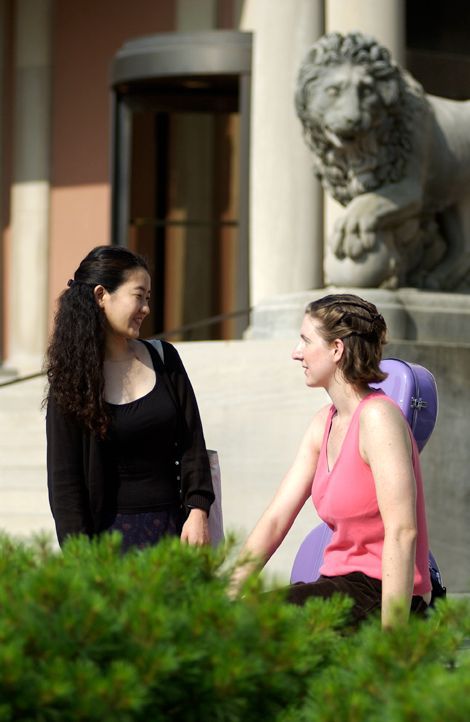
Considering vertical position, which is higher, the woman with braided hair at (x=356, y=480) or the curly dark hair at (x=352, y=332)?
the curly dark hair at (x=352, y=332)

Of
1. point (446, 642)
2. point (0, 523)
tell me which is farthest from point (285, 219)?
point (446, 642)

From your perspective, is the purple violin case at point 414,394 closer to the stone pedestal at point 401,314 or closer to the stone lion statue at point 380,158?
the stone pedestal at point 401,314

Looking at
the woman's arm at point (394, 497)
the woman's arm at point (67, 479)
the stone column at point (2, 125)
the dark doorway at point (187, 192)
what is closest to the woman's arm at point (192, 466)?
the woman's arm at point (67, 479)

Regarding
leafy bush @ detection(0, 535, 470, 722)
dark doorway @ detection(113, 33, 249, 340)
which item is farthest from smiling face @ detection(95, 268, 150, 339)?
dark doorway @ detection(113, 33, 249, 340)

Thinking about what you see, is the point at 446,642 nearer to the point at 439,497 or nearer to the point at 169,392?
the point at 169,392

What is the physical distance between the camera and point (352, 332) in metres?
4.38

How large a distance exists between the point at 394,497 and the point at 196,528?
30.0 inches

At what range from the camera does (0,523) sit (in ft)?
A: 29.2

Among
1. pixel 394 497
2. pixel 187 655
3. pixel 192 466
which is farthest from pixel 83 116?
pixel 187 655

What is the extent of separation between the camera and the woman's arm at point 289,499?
14.6ft

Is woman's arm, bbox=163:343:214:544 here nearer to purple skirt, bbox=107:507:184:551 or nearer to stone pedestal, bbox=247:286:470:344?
purple skirt, bbox=107:507:184:551

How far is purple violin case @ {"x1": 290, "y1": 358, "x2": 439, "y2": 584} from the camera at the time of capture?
4910 mm

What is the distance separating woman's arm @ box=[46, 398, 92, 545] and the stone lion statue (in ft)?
15.3

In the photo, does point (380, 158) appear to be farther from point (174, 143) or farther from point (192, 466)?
point (174, 143)
